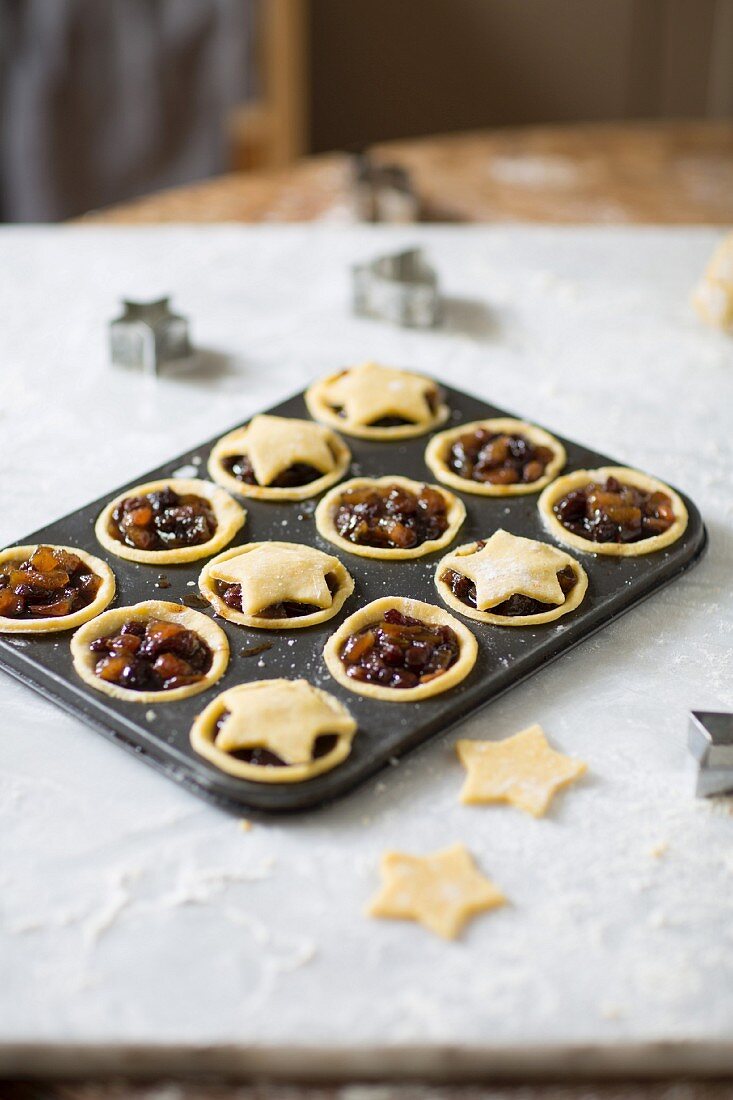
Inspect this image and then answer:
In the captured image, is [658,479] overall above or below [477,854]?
above

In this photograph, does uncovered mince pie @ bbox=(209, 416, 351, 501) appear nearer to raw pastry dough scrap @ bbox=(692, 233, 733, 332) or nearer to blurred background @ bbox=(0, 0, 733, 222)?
raw pastry dough scrap @ bbox=(692, 233, 733, 332)

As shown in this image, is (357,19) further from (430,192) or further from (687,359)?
(687,359)

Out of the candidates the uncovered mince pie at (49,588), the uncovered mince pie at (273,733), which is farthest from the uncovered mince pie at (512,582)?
the uncovered mince pie at (49,588)

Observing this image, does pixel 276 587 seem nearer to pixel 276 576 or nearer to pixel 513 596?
pixel 276 576

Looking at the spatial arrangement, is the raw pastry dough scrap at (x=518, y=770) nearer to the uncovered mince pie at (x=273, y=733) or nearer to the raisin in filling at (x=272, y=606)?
the uncovered mince pie at (x=273, y=733)

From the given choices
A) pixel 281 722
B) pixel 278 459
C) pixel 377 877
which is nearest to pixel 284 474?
pixel 278 459

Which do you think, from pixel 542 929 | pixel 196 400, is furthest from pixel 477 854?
pixel 196 400
